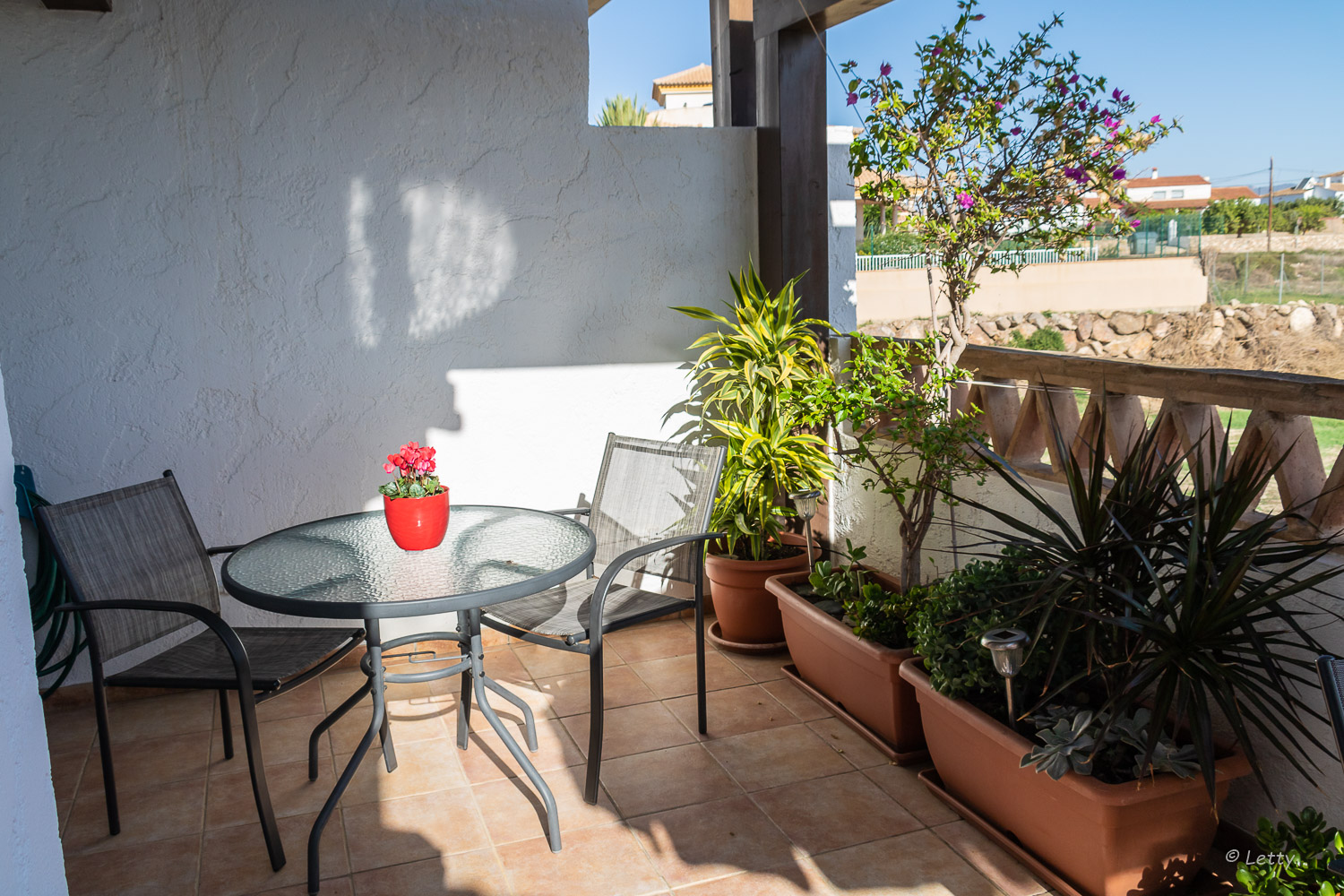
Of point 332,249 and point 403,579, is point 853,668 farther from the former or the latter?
point 332,249

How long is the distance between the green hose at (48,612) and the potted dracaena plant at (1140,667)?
9.96 ft

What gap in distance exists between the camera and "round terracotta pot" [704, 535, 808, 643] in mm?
3691

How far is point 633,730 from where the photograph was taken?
123 inches

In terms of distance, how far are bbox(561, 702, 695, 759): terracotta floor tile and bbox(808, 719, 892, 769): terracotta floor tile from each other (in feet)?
1.43

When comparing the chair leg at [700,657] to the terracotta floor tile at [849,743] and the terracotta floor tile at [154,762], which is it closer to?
the terracotta floor tile at [849,743]

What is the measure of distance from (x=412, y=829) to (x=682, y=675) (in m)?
1.28

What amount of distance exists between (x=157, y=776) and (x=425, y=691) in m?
0.90

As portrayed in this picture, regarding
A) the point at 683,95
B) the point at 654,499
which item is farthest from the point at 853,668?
the point at 683,95

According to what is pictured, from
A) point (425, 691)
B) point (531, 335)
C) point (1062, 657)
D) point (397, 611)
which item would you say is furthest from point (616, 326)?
point (1062, 657)

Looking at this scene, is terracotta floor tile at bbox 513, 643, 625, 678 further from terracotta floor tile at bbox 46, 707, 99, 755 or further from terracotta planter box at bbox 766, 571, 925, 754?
terracotta floor tile at bbox 46, 707, 99, 755

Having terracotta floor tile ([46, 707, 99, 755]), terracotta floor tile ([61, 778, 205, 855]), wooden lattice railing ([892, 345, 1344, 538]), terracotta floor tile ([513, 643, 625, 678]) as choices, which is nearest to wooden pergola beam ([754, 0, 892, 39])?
wooden lattice railing ([892, 345, 1344, 538])

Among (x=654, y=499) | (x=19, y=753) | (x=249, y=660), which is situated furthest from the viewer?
(x=654, y=499)

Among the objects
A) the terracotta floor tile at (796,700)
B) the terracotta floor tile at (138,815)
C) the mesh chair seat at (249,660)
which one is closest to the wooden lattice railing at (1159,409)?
the terracotta floor tile at (796,700)

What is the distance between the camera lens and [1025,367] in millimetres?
2930
